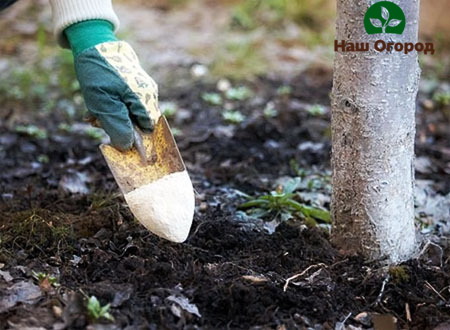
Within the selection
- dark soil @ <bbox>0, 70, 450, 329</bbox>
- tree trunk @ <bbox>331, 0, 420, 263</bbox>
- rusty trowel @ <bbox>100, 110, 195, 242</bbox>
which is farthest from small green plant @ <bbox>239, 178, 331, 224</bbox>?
rusty trowel @ <bbox>100, 110, 195, 242</bbox>

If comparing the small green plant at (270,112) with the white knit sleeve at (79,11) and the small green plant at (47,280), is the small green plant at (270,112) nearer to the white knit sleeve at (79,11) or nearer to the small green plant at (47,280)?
the white knit sleeve at (79,11)

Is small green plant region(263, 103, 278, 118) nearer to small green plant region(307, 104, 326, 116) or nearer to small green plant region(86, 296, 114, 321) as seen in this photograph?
small green plant region(307, 104, 326, 116)

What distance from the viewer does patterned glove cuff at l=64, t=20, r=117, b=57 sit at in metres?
1.86

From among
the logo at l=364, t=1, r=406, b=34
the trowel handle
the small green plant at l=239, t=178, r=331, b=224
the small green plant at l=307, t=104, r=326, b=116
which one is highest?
the logo at l=364, t=1, r=406, b=34

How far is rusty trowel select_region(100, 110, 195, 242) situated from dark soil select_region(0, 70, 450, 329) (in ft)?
0.31

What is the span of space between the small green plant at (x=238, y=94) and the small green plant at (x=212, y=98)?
55 mm

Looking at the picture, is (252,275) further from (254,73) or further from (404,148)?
(254,73)

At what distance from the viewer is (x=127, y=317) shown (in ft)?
5.01

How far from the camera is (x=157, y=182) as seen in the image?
1785 millimetres

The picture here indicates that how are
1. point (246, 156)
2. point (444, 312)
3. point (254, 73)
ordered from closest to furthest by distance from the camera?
1. point (444, 312)
2. point (246, 156)
3. point (254, 73)

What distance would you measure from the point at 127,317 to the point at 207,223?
0.55 m

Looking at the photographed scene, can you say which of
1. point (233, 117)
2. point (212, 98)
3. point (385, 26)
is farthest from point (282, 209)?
point (212, 98)

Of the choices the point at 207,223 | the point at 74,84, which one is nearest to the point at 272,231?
the point at 207,223

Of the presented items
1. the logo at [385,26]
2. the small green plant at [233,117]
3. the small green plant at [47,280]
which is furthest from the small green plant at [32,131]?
the logo at [385,26]
